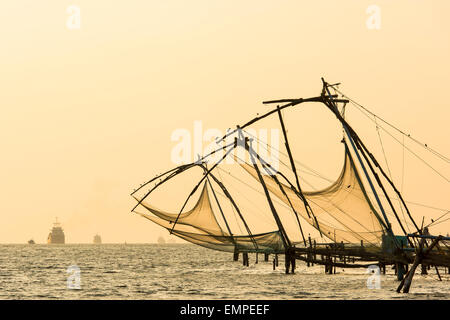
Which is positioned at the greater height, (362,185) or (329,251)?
(362,185)

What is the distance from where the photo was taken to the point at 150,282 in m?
48.0

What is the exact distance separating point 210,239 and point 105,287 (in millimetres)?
12391

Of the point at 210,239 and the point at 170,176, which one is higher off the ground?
the point at 170,176

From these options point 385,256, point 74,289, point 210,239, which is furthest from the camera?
point 210,239

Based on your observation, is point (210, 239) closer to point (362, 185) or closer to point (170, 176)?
point (170, 176)

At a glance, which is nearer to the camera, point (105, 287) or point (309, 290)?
point (309, 290)

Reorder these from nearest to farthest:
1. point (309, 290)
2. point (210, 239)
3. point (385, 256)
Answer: point (385, 256) → point (309, 290) → point (210, 239)

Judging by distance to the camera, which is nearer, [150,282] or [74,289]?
[74,289]
